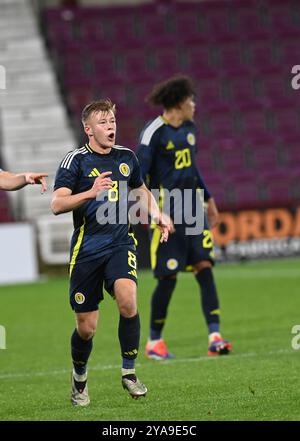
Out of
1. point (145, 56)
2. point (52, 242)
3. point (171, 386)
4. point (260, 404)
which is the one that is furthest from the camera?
point (145, 56)

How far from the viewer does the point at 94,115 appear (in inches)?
271

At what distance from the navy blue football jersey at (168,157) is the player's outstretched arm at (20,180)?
2.68 meters

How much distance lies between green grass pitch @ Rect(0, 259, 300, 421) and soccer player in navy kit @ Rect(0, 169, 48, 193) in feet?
4.41

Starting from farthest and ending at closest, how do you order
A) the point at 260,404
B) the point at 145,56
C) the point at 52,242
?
the point at 145,56 < the point at 52,242 < the point at 260,404

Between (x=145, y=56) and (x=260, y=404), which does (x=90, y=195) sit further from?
(x=145, y=56)

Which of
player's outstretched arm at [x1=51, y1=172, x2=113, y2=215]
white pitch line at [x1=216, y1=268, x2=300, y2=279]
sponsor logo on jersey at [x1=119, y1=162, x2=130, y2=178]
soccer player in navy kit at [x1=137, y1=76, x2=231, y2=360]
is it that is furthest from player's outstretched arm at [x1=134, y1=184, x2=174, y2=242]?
white pitch line at [x1=216, y1=268, x2=300, y2=279]

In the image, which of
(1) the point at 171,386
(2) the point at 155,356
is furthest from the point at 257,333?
(1) the point at 171,386

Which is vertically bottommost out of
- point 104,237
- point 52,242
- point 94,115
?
point 52,242

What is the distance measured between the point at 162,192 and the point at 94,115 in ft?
8.87

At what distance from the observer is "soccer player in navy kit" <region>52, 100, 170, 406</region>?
6.83 metres

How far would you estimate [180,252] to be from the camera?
9461 millimetres

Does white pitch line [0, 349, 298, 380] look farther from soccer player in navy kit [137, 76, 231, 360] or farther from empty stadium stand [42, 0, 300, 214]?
empty stadium stand [42, 0, 300, 214]
